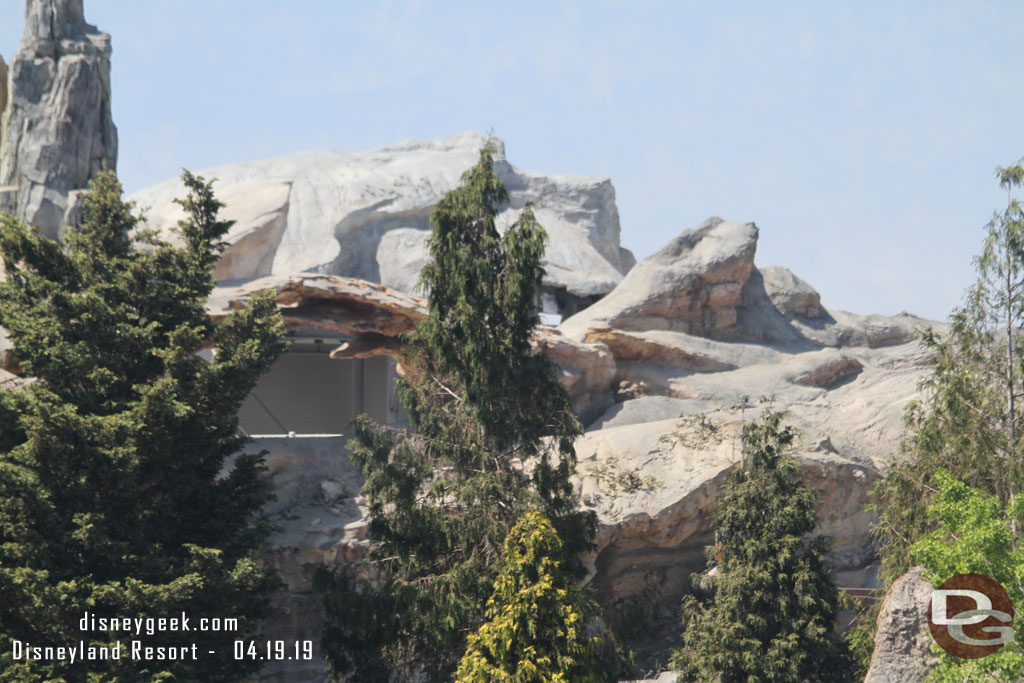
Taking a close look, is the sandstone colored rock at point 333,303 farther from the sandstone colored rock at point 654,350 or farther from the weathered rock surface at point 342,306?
the sandstone colored rock at point 654,350

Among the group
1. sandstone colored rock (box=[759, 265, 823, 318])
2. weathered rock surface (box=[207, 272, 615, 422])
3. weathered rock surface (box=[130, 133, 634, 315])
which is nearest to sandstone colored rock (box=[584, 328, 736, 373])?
weathered rock surface (box=[207, 272, 615, 422])

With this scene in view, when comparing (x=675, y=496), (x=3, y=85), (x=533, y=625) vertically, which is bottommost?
(x=533, y=625)

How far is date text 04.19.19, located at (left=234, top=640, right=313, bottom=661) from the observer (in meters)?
16.8

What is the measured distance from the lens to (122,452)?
16188 millimetres

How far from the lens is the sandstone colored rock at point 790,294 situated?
107 feet

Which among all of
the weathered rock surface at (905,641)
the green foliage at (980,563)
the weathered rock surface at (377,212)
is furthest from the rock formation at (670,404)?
the weathered rock surface at (377,212)

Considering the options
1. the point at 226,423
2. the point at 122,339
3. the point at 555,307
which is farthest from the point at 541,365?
the point at 555,307

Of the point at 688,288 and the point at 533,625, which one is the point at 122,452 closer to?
the point at 533,625

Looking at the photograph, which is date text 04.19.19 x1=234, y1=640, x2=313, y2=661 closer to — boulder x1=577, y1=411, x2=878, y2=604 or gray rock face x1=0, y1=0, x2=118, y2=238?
boulder x1=577, y1=411, x2=878, y2=604

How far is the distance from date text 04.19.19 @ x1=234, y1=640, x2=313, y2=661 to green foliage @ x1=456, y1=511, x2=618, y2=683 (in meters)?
3.90

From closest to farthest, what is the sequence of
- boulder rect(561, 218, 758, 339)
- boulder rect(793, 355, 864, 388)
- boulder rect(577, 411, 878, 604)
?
1. boulder rect(577, 411, 878, 604)
2. boulder rect(793, 355, 864, 388)
3. boulder rect(561, 218, 758, 339)

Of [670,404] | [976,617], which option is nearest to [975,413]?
[976,617]

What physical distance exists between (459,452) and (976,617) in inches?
290

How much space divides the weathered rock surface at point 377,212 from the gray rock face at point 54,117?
3.10 metres
